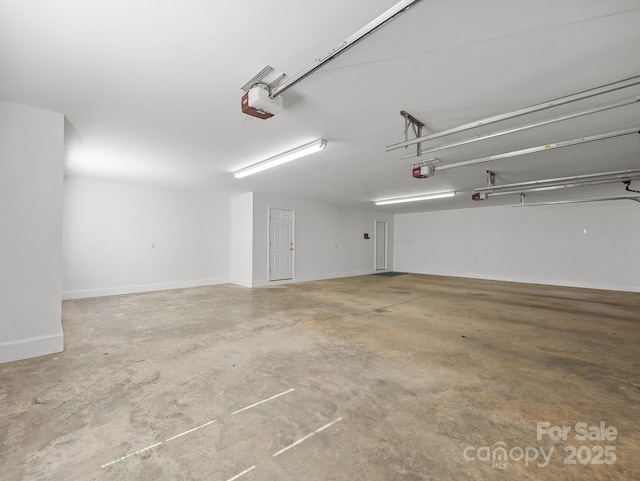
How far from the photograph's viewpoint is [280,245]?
8188 millimetres

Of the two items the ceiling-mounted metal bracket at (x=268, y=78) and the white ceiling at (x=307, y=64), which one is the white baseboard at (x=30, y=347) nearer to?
the white ceiling at (x=307, y=64)

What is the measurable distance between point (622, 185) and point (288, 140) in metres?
8.22

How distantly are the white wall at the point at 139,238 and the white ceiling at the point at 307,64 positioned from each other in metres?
2.46

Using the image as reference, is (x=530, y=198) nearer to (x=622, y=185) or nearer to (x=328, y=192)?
(x=622, y=185)

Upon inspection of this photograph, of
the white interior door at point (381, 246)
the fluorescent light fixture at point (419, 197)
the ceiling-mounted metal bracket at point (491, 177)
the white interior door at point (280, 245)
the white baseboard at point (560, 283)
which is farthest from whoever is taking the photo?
the white interior door at point (381, 246)

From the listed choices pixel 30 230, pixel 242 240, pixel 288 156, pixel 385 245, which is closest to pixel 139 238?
pixel 242 240

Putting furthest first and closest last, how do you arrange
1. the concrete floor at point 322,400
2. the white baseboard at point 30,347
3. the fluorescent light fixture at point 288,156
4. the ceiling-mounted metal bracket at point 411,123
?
the fluorescent light fixture at point 288,156 < the ceiling-mounted metal bracket at point 411,123 < the white baseboard at point 30,347 < the concrete floor at point 322,400

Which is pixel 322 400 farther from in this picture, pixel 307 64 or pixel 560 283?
pixel 560 283

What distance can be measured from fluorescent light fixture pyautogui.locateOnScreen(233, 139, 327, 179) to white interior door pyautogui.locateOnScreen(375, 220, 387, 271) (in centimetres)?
739

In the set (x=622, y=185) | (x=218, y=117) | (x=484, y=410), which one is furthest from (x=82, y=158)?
(x=622, y=185)

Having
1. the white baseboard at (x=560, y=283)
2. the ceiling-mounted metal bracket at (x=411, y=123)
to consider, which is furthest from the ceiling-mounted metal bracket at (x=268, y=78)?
the white baseboard at (x=560, y=283)

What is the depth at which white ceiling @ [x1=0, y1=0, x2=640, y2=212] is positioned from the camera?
68.5 inches

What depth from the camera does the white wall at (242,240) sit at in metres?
7.64

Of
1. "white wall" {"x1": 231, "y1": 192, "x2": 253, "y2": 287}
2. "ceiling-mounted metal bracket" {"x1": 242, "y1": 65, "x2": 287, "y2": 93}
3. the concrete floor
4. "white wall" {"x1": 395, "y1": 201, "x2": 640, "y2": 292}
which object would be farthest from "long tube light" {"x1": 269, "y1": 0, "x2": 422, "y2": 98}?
"white wall" {"x1": 395, "y1": 201, "x2": 640, "y2": 292}
